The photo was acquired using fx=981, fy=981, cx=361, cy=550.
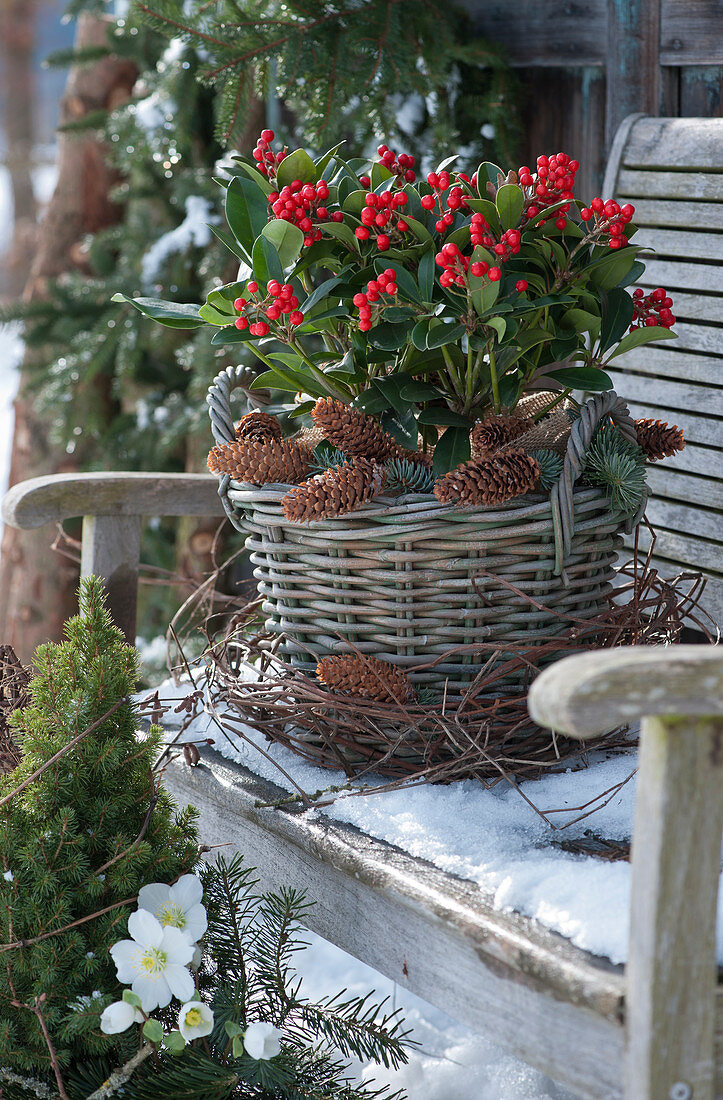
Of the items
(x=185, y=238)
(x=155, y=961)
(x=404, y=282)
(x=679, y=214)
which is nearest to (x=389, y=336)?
(x=404, y=282)

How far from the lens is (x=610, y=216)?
817mm

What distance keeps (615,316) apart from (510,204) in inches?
6.5

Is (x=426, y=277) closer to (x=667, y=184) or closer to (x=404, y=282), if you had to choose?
(x=404, y=282)

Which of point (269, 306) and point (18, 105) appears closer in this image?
point (269, 306)

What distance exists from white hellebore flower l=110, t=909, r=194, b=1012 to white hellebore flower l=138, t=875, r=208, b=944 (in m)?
0.02

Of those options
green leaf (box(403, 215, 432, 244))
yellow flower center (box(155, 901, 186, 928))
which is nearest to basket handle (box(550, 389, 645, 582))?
green leaf (box(403, 215, 432, 244))

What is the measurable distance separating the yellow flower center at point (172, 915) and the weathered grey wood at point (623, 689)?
43 cm

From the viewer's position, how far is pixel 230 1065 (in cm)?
81

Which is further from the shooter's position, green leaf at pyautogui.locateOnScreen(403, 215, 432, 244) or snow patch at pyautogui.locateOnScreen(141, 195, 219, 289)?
snow patch at pyautogui.locateOnScreen(141, 195, 219, 289)

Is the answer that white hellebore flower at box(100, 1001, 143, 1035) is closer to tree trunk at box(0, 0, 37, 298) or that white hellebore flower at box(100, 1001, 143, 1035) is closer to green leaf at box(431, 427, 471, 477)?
green leaf at box(431, 427, 471, 477)

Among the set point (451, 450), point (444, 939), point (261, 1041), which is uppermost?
point (451, 450)

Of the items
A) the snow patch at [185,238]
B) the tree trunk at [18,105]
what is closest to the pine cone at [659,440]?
the snow patch at [185,238]

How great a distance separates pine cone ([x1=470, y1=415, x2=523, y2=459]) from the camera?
0.87 meters

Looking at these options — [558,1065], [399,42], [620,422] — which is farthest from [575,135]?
[558,1065]
